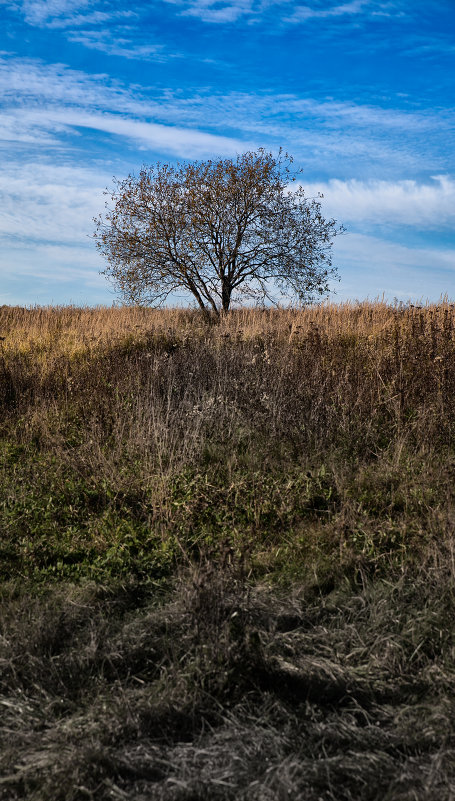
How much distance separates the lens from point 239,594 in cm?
407

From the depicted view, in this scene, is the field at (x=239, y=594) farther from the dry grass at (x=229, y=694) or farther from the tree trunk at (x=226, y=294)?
the tree trunk at (x=226, y=294)

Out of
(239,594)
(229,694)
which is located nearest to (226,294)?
(239,594)

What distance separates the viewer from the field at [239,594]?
291 cm

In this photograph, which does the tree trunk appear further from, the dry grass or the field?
the dry grass

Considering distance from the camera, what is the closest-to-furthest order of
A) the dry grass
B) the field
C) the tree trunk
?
the dry grass → the field → the tree trunk

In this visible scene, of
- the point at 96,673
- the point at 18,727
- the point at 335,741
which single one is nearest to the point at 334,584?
the point at 335,741

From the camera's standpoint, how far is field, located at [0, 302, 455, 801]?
2908 millimetres

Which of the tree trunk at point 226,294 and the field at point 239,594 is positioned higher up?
the tree trunk at point 226,294

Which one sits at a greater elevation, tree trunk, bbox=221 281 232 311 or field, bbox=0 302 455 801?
tree trunk, bbox=221 281 232 311

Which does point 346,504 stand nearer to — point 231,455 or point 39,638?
point 231,455

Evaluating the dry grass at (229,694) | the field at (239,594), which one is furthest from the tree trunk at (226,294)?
the dry grass at (229,694)

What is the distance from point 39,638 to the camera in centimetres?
380

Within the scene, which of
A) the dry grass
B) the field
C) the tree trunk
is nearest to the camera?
the dry grass

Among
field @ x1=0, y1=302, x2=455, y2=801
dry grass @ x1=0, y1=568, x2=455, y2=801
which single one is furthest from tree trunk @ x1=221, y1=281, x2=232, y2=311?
dry grass @ x1=0, y1=568, x2=455, y2=801
